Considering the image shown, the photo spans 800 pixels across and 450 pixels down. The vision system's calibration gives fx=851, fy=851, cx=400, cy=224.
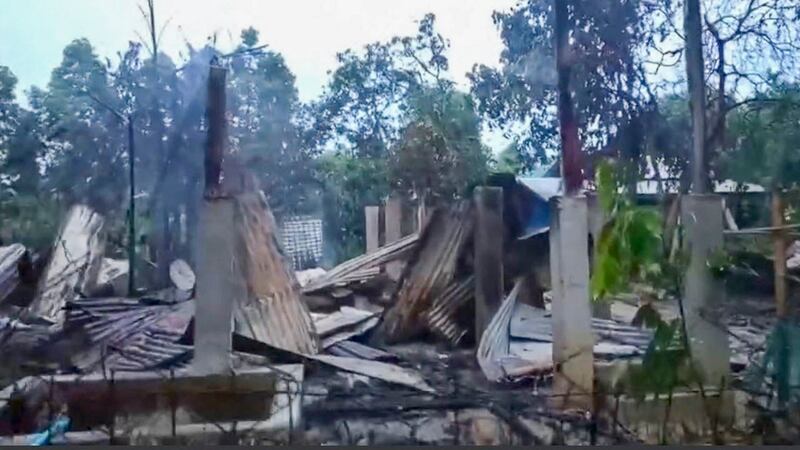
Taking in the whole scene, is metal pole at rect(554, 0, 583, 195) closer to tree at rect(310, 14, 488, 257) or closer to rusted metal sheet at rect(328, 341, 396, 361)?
tree at rect(310, 14, 488, 257)

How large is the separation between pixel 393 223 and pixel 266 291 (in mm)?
307

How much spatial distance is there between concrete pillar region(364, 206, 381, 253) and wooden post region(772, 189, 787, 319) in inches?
33.4

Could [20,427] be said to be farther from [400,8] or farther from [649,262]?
[649,262]

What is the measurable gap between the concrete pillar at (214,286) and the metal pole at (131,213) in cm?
14

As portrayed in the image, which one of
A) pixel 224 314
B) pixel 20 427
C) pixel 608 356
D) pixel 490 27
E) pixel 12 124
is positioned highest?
pixel 490 27

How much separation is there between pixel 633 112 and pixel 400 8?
21.8 inches

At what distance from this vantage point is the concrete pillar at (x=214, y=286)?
1.78 metres

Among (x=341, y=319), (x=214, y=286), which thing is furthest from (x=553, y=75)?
(x=214, y=286)

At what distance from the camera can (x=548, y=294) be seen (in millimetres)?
1808

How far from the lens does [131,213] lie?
179cm

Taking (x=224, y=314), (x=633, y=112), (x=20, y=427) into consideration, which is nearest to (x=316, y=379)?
(x=224, y=314)

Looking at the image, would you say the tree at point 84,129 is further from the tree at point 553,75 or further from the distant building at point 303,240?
the tree at point 553,75

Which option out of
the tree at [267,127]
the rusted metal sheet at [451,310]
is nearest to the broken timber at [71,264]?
the tree at [267,127]

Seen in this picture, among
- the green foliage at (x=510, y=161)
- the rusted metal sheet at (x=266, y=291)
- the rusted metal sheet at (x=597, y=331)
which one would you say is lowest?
the rusted metal sheet at (x=597, y=331)
